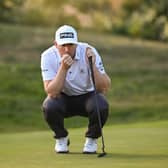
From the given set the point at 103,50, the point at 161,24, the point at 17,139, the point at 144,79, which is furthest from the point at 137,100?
the point at 17,139

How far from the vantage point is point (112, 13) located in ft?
199

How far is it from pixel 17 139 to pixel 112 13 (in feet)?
164

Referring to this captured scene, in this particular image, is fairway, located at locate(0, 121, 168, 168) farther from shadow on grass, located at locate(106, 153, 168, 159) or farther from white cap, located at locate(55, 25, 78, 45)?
Answer: white cap, located at locate(55, 25, 78, 45)

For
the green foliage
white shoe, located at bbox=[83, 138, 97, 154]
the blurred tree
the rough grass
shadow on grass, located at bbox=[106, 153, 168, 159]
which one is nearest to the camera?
shadow on grass, located at bbox=[106, 153, 168, 159]

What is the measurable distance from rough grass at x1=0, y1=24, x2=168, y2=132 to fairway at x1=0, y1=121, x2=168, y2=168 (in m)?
6.74

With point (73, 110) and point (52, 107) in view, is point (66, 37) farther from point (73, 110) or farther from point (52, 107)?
point (73, 110)

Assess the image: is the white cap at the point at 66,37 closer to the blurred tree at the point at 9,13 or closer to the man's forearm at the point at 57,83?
the man's forearm at the point at 57,83

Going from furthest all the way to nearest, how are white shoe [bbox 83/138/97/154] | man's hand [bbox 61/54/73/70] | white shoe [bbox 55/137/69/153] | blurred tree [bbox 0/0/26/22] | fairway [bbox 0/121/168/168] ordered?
blurred tree [bbox 0/0/26/22] → white shoe [bbox 55/137/69/153] → white shoe [bbox 83/138/97/154] → man's hand [bbox 61/54/73/70] → fairway [bbox 0/121/168/168]

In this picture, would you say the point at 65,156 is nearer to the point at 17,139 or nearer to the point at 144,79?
the point at 17,139

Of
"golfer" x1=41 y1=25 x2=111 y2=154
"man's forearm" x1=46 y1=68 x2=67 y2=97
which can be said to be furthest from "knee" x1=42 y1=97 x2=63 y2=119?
"man's forearm" x1=46 y1=68 x2=67 y2=97

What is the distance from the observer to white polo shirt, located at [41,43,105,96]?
851 centimetres

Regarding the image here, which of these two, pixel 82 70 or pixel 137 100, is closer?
pixel 82 70

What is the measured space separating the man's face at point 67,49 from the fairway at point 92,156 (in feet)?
3.49

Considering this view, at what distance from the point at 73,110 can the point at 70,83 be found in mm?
348
